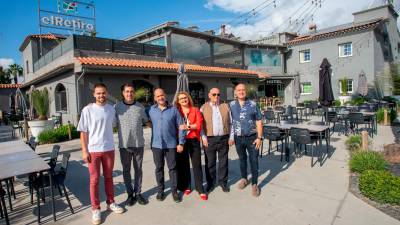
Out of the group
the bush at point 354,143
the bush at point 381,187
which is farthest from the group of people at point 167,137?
the bush at point 354,143

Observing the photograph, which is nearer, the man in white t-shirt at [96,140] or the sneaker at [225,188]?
the man in white t-shirt at [96,140]

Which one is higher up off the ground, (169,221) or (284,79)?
(284,79)

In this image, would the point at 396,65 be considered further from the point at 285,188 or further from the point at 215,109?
the point at 215,109

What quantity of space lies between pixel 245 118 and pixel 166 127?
52.6 inches

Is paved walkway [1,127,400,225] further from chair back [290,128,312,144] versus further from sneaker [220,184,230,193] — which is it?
chair back [290,128,312,144]

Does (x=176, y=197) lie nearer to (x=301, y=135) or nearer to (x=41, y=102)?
(x=301, y=135)

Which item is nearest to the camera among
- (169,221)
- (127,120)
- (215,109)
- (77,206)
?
(169,221)

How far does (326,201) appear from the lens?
4207 millimetres

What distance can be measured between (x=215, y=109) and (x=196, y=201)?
1548 mm

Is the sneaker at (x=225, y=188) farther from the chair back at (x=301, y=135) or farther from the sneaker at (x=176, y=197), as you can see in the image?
the chair back at (x=301, y=135)

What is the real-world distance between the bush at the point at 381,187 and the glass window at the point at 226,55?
57.0 ft

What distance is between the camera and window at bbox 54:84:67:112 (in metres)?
15.4

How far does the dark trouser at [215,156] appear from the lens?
4.64 metres

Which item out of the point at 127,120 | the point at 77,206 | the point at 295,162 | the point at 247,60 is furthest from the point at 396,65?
the point at 247,60
